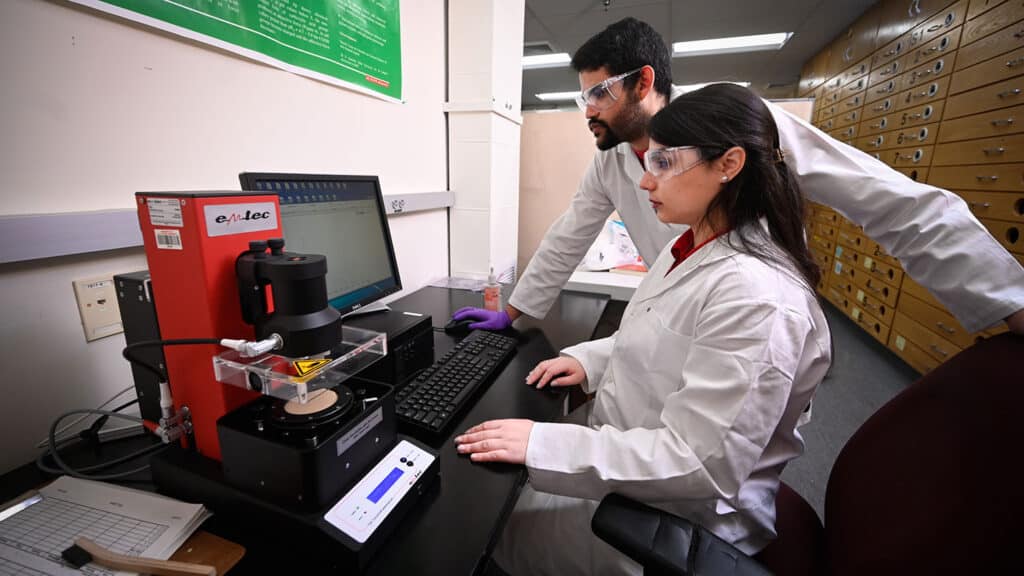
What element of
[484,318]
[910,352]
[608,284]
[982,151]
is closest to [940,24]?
[982,151]

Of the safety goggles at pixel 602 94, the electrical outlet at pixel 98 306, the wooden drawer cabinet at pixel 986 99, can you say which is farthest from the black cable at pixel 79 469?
the wooden drawer cabinet at pixel 986 99

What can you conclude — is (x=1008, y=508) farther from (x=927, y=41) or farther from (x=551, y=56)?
(x=551, y=56)

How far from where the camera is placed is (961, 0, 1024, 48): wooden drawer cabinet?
2137 mm

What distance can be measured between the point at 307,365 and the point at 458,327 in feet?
2.60

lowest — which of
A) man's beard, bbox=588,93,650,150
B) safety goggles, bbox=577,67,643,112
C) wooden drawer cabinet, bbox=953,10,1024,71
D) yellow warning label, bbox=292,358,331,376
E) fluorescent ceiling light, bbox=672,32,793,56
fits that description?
yellow warning label, bbox=292,358,331,376

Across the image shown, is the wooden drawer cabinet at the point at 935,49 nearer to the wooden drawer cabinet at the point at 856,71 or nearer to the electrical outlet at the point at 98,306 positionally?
the wooden drawer cabinet at the point at 856,71

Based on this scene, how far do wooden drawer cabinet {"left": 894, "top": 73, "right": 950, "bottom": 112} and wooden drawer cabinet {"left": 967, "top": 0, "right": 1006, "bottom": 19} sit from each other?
312 millimetres

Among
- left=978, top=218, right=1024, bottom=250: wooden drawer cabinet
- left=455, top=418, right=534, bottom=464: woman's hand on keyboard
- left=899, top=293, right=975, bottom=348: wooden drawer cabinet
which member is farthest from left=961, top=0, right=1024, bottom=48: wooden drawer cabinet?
left=455, top=418, right=534, bottom=464: woman's hand on keyboard

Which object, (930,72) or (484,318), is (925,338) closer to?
(930,72)

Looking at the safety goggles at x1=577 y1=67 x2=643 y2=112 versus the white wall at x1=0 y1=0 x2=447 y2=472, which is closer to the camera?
the white wall at x1=0 y1=0 x2=447 y2=472

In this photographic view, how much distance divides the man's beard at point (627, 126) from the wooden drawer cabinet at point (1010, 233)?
196 cm

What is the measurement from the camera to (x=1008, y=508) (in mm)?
478

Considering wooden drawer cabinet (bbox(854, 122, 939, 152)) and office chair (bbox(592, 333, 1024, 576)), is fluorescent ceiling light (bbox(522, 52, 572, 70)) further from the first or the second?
office chair (bbox(592, 333, 1024, 576))

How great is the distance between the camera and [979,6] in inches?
95.9
